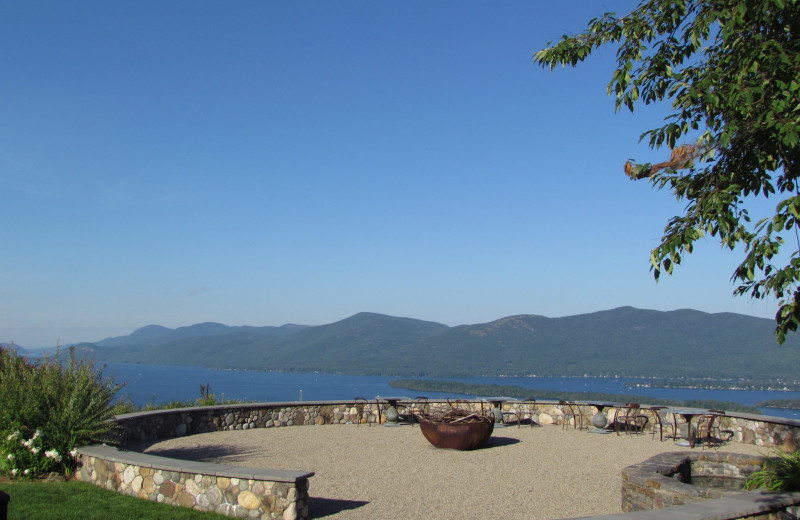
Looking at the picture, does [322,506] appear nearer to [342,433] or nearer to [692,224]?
[692,224]

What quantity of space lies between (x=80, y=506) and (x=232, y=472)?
1763 mm

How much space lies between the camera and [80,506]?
7.25 metres

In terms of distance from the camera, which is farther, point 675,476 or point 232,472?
point 675,476

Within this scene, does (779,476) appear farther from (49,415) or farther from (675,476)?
(49,415)

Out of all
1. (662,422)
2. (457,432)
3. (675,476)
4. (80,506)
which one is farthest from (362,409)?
(80,506)

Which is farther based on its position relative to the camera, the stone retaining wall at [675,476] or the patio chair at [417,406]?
the patio chair at [417,406]

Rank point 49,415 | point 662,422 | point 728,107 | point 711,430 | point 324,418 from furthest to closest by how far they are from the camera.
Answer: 1. point 324,418
2. point 662,422
3. point 711,430
4. point 49,415
5. point 728,107

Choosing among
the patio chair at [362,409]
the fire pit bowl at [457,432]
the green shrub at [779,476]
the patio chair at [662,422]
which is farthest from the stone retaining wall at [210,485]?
the patio chair at [662,422]

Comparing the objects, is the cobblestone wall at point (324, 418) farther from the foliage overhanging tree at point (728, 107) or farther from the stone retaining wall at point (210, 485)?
the foliage overhanging tree at point (728, 107)

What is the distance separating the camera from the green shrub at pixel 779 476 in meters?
6.72

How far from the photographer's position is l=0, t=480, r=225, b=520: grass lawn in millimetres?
6852

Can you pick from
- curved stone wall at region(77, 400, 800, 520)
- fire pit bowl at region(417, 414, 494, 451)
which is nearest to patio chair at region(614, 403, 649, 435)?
curved stone wall at region(77, 400, 800, 520)

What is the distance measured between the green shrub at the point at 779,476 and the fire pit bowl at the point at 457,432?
5.62 meters

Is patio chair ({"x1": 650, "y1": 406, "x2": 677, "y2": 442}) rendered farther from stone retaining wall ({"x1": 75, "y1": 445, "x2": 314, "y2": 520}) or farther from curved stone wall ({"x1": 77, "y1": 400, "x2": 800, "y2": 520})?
stone retaining wall ({"x1": 75, "y1": 445, "x2": 314, "y2": 520})
